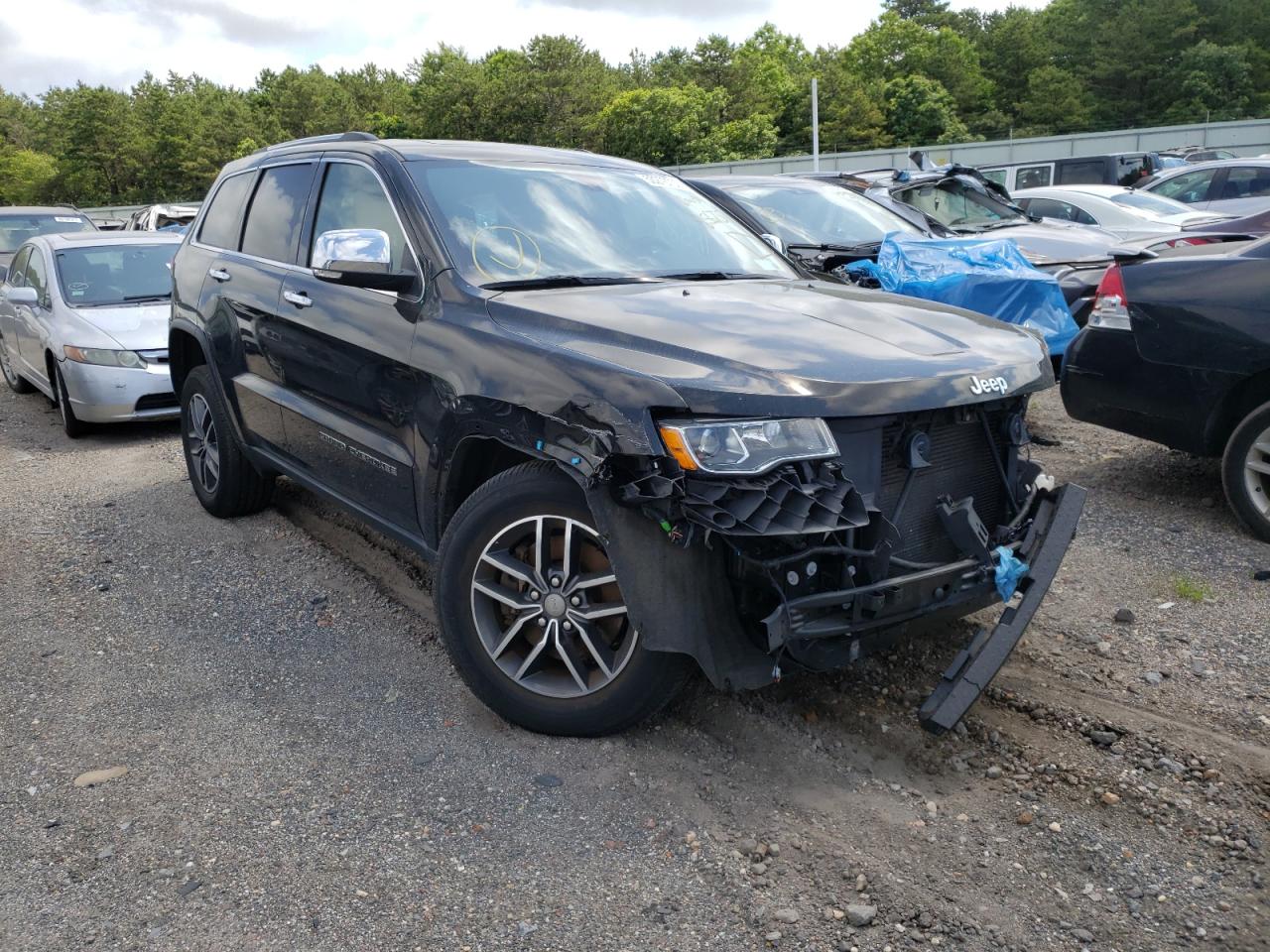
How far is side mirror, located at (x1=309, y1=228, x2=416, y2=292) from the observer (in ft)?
12.1

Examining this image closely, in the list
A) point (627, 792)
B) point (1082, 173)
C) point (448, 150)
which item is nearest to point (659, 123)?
point (1082, 173)

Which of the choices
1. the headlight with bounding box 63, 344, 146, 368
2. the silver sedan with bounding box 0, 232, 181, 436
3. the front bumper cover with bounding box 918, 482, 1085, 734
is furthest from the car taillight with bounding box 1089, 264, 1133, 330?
the headlight with bounding box 63, 344, 146, 368

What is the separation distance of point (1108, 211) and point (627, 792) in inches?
452

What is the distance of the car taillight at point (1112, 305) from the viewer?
5.47 metres

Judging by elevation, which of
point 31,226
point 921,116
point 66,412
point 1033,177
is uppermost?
point 921,116

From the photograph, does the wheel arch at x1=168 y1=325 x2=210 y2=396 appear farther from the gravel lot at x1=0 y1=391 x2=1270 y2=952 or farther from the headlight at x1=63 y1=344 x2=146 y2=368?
the headlight at x1=63 y1=344 x2=146 y2=368

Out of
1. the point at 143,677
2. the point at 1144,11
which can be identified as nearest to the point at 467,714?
the point at 143,677

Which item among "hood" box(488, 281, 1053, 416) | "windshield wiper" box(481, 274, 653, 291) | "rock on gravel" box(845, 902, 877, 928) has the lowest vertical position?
"rock on gravel" box(845, 902, 877, 928)

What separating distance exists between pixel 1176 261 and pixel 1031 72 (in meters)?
73.5

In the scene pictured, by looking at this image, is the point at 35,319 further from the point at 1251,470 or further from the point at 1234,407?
the point at 1251,470

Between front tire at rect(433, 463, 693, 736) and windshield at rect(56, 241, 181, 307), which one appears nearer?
front tire at rect(433, 463, 693, 736)

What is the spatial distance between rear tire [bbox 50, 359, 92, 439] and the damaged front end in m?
7.23

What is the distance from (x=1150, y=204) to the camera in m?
14.0

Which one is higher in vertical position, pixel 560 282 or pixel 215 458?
pixel 560 282
